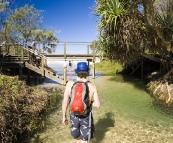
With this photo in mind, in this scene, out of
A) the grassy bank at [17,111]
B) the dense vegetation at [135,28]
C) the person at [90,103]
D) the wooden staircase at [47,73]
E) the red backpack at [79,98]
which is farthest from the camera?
the wooden staircase at [47,73]

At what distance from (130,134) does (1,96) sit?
13.2ft

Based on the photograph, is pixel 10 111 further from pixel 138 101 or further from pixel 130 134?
pixel 138 101

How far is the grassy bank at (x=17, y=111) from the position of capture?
457cm

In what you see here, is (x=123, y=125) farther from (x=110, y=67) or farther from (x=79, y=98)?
(x=110, y=67)

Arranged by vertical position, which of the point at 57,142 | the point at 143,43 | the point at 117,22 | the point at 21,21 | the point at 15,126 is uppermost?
the point at 21,21

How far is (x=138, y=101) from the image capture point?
9.12 m

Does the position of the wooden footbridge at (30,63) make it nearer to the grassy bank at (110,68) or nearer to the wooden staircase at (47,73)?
the wooden staircase at (47,73)

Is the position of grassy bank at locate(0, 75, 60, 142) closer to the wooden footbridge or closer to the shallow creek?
the shallow creek

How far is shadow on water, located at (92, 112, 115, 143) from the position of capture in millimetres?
5191

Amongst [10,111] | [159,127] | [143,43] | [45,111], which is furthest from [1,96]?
[143,43]

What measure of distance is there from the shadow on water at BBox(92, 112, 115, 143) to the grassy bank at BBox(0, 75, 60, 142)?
71.1 inches

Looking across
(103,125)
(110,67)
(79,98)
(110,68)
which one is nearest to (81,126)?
(79,98)

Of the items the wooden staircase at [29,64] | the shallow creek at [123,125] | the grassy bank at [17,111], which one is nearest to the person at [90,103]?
the shallow creek at [123,125]

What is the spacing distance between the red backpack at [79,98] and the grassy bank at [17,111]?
2.18 metres
